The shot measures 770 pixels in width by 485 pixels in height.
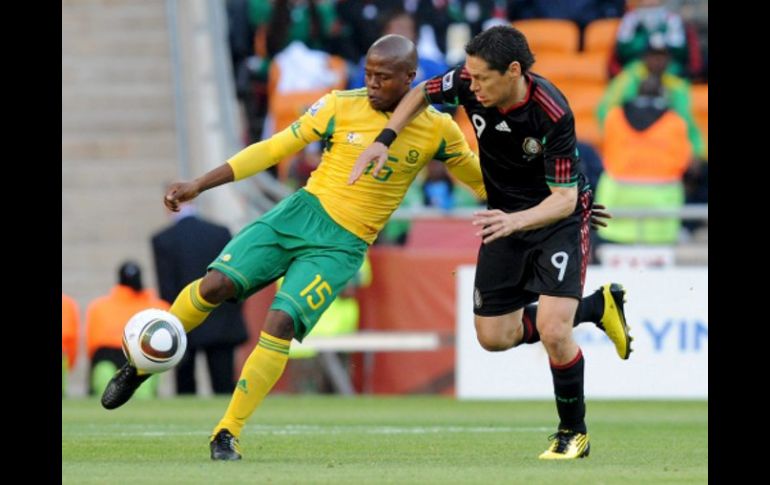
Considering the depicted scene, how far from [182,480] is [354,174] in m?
1.89

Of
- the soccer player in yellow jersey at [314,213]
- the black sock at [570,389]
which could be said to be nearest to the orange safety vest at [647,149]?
the soccer player in yellow jersey at [314,213]

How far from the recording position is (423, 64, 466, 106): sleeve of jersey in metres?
8.58

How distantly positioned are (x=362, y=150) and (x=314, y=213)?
40cm

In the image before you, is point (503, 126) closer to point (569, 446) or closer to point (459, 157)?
point (459, 157)

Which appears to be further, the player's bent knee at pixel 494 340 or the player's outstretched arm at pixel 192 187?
the player's bent knee at pixel 494 340

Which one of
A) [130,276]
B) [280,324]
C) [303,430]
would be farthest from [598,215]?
[130,276]

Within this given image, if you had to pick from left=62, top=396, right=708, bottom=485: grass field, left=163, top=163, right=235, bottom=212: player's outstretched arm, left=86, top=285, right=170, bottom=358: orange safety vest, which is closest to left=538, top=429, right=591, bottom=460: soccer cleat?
left=62, top=396, right=708, bottom=485: grass field

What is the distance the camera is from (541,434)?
1052 cm

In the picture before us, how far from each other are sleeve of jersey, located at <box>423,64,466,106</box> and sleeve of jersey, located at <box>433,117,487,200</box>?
17.1 inches

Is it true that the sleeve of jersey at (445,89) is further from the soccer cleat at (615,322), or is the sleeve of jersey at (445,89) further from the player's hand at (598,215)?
the soccer cleat at (615,322)

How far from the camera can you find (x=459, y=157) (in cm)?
910

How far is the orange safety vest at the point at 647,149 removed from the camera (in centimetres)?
1709
